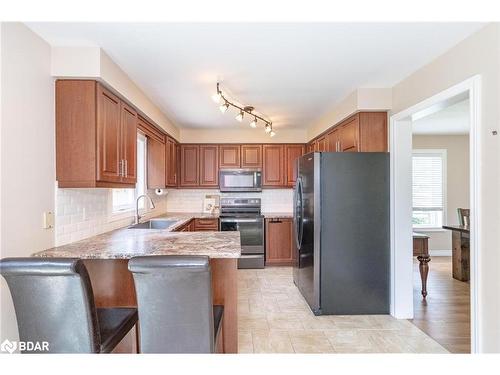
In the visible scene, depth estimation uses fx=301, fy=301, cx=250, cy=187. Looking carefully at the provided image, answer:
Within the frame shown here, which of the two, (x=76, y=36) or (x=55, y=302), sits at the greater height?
(x=76, y=36)

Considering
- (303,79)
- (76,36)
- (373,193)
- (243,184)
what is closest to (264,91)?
(303,79)

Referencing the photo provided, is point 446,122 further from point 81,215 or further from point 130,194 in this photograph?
point 81,215

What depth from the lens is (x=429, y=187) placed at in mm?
5926

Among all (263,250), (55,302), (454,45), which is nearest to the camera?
(55,302)

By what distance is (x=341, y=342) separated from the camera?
8.41ft

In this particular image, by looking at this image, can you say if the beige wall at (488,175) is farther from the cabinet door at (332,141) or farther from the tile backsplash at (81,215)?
the tile backsplash at (81,215)

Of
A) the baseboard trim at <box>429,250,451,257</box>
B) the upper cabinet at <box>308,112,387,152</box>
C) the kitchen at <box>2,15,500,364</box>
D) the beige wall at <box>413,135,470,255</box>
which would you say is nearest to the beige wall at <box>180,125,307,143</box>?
the kitchen at <box>2,15,500,364</box>

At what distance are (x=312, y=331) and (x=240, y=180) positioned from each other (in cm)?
293

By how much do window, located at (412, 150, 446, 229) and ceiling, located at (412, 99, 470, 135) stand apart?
0.50 metres

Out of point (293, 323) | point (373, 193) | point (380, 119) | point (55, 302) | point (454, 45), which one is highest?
point (454, 45)

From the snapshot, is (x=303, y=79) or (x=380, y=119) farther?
(x=380, y=119)

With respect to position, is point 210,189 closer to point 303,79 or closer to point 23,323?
point 303,79

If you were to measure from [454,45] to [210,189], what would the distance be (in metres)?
4.07
